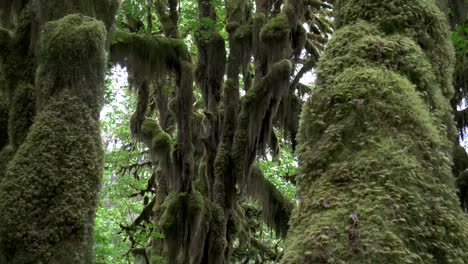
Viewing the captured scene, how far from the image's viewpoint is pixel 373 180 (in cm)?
240

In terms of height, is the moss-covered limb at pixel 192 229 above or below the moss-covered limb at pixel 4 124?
below

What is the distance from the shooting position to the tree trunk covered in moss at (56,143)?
630cm

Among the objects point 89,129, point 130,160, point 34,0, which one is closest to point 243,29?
point 34,0

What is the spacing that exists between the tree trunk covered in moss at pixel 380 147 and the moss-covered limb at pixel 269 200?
10.2 metres

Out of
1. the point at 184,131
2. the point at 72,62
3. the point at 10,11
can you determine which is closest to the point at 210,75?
the point at 184,131

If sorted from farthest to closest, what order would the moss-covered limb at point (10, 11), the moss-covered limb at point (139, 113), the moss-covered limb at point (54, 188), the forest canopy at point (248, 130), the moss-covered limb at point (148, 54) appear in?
the moss-covered limb at point (139, 113)
the moss-covered limb at point (148, 54)
the moss-covered limb at point (10, 11)
the moss-covered limb at point (54, 188)
the forest canopy at point (248, 130)

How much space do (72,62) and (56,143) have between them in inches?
44.4

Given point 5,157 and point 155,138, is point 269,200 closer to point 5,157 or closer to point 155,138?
point 155,138

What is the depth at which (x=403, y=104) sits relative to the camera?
274cm

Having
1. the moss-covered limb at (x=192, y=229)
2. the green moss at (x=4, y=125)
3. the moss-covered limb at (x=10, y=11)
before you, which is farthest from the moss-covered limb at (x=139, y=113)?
the green moss at (x=4, y=125)

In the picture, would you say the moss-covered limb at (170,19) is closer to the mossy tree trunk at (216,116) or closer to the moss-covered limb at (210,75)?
the mossy tree trunk at (216,116)

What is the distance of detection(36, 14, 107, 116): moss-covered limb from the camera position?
712cm

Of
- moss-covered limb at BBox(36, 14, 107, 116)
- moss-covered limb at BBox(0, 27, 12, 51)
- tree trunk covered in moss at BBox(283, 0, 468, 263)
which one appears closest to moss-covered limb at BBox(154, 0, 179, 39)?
moss-covered limb at BBox(0, 27, 12, 51)

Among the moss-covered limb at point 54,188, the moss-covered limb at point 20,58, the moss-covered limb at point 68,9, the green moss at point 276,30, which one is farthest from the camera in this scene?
the green moss at point 276,30
